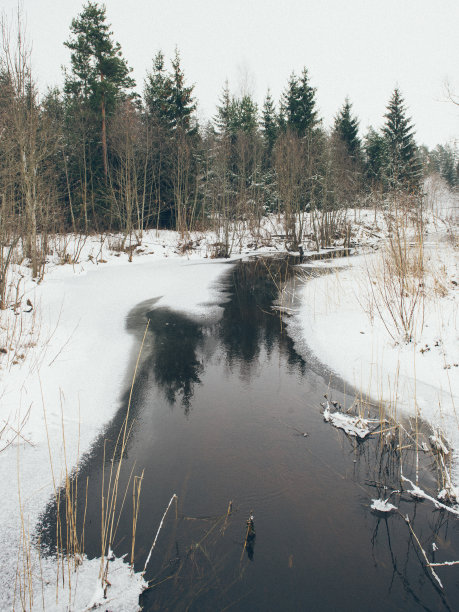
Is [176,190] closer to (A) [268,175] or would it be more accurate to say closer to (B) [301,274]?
(A) [268,175]

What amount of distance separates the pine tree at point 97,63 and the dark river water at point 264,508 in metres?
→ 24.1

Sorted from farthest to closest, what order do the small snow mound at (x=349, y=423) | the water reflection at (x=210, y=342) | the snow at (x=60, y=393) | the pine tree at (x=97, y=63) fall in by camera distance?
the pine tree at (x=97, y=63) < the water reflection at (x=210, y=342) < the small snow mound at (x=349, y=423) < the snow at (x=60, y=393)

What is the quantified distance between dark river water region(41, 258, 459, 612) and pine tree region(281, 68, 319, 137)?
34.8 metres

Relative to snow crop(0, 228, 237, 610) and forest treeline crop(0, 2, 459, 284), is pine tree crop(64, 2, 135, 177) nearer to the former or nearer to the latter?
forest treeline crop(0, 2, 459, 284)

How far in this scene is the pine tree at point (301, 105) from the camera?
35.4 metres

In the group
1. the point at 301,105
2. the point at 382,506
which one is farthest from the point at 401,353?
the point at 301,105

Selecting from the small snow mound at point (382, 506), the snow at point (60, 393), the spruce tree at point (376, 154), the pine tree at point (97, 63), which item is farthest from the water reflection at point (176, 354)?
the spruce tree at point (376, 154)

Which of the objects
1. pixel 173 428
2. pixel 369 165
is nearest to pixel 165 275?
pixel 173 428

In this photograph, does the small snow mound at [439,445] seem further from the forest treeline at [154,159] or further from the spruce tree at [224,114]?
the spruce tree at [224,114]

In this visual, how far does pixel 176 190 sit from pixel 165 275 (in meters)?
11.8

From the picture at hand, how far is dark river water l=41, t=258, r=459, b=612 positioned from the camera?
2916 millimetres

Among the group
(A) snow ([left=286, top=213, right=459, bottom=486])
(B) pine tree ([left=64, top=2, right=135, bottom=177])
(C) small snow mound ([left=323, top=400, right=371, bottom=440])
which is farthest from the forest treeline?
(C) small snow mound ([left=323, top=400, right=371, bottom=440])

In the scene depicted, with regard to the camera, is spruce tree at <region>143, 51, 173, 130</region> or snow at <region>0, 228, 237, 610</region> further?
spruce tree at <region>143, 51, 173, 130</region>

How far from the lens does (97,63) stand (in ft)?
82.2
